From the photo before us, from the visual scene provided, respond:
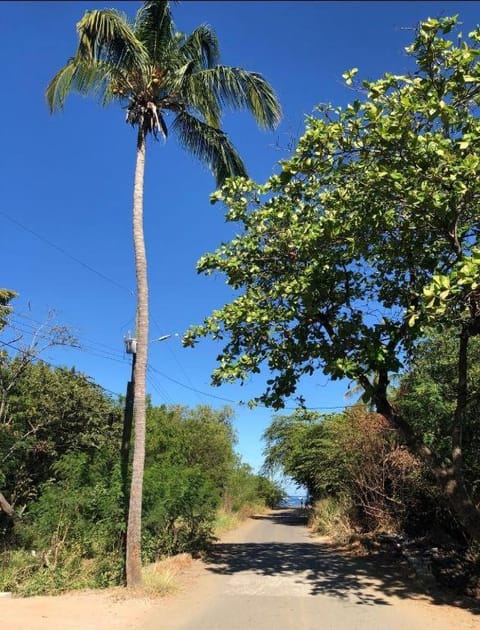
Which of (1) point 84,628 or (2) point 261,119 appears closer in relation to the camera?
(1) point 84,628

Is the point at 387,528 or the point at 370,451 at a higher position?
the point at 370,451

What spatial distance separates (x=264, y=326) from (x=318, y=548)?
10308 mm

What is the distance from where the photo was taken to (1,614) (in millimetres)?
8164

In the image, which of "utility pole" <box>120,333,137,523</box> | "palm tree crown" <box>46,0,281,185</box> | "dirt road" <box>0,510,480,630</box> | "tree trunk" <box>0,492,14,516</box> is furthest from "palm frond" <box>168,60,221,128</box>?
"tree trunk" <box>0,492,14,516</box>

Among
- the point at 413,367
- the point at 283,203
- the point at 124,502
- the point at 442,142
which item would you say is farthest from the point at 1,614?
the point at 413,367

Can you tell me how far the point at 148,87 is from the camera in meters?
11.7

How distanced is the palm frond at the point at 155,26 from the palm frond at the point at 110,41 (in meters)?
0.38

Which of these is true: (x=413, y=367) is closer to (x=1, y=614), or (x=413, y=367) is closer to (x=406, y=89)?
(x=406, y=89)

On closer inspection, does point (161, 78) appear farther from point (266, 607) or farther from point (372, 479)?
point (372, 479)

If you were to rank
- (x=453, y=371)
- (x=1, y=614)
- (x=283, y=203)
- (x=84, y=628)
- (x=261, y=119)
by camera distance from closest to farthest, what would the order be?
(x=84, y=628) → (x=1, y=614) → (x=283, y=203) → (x=261, y=119) → (x=453, y=371)

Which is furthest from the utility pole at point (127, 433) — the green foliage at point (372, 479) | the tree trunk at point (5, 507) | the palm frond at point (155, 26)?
the palm frond at point (155, 26)

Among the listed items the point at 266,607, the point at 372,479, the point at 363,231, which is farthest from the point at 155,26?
the point at 372,479

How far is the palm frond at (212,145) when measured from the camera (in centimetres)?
1287

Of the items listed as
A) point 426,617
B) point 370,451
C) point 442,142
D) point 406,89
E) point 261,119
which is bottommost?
point 426,617
